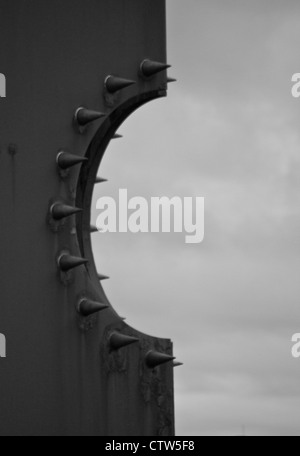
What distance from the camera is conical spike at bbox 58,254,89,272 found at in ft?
32.9

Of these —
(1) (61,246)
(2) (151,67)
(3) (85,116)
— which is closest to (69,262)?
(1) (61,246)

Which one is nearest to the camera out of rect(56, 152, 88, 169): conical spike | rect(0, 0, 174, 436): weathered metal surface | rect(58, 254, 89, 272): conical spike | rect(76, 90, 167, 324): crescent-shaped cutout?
rect(0, 0, 174, 436): weathered metal surface

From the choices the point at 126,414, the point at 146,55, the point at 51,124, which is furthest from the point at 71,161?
the point at 126,414

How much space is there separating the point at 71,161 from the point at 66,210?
0.36 m

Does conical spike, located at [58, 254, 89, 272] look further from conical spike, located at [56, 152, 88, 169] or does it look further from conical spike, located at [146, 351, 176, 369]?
conical spike, located at [146, 351, 176, 369]

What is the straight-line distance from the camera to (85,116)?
1030cm

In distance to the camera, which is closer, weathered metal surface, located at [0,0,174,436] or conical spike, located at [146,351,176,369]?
weathered metal surface, located at [0,0,174,436]

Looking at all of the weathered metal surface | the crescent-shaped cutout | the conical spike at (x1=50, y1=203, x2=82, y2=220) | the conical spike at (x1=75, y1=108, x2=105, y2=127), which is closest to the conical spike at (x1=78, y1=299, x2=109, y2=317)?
the weathered metal surface

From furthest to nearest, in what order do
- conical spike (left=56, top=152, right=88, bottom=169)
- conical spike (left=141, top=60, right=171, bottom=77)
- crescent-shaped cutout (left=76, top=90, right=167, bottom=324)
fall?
conical spike (left=141, top=60, right=171, bottom=77) < crescent-shaped cutout (left=76, top=90, right=167, bottom=324) < conical spike (left=56, top=152, right=88, bottom=169)

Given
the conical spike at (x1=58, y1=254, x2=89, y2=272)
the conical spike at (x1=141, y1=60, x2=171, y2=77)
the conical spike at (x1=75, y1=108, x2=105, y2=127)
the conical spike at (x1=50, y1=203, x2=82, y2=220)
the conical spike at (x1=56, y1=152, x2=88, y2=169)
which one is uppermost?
the conical spike at (x1=141, y1=60, x2=171, y2=77)

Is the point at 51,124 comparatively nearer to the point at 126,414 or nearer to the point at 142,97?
the point at 142,97

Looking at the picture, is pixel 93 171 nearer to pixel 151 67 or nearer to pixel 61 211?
pixel 61 211

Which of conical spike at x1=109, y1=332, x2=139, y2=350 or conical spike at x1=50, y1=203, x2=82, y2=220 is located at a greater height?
conical spike at x1=50, y1=203, x2=82, y2=220

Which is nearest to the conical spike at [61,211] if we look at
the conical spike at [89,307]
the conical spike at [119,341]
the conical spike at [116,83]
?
the conical spike at [89,307]
